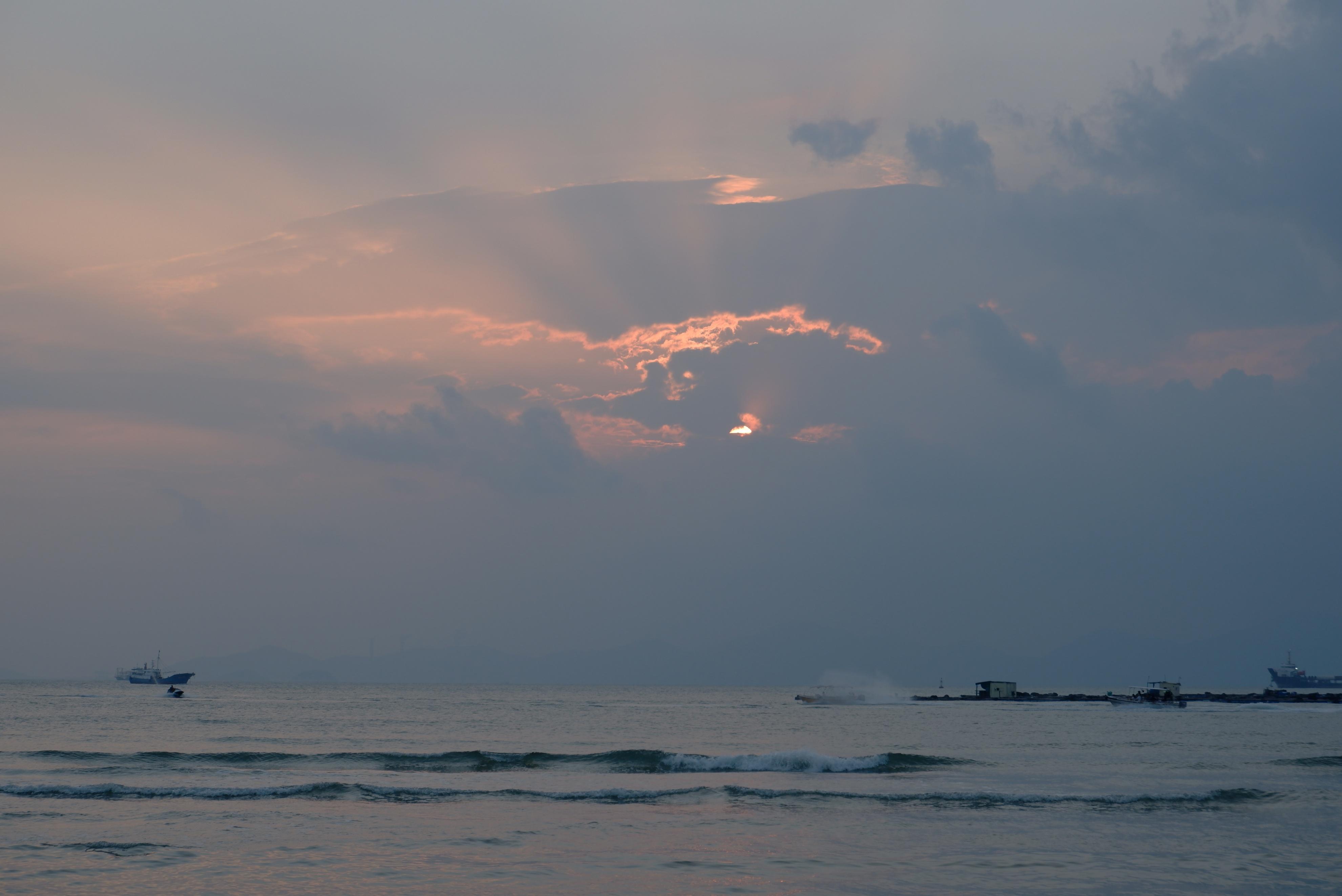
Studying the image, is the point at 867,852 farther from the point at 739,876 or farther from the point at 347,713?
the point at 347,713

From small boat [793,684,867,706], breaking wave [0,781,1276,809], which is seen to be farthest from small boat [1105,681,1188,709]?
breaking wave [0,781,1276,809]

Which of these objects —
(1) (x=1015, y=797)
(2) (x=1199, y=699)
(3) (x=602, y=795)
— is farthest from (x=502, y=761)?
(2) (x=1199, y=699)

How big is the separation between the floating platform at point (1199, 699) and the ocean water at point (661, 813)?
82545 millimetres

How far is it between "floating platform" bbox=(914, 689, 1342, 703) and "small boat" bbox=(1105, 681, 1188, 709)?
5.42 metres

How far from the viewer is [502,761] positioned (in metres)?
47.4

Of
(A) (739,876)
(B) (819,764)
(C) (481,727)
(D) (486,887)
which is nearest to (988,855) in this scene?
(A) (739,876)

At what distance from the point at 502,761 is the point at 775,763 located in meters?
13.7

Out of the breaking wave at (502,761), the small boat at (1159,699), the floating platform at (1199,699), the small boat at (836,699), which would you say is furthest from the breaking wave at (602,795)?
the floating platform at (1199,699)

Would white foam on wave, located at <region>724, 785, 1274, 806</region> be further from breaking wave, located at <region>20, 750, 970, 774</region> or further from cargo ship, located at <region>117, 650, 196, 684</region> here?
cargo ship, located at <region>117, 650, 196, 684</region>

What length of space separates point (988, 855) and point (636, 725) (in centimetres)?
5786

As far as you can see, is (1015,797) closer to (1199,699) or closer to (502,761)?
(502,761)

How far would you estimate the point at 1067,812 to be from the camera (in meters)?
31.1

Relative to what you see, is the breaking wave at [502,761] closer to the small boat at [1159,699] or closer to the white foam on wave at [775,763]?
the white foam on wave at [775,763]

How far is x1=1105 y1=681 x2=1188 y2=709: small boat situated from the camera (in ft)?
410
